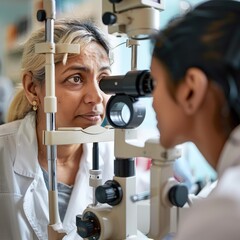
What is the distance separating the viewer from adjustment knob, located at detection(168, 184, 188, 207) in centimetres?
75

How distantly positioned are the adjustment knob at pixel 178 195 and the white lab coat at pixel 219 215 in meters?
0.20

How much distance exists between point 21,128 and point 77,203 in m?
0.31

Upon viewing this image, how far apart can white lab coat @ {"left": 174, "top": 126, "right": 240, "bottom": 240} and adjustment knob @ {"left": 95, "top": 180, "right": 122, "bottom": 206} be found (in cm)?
27

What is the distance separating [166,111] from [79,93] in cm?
53

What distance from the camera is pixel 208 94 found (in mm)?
570

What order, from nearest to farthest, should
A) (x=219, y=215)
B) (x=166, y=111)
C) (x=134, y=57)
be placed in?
(x=219, y=215)
(x=166, y=111)
(x=134, y=57)

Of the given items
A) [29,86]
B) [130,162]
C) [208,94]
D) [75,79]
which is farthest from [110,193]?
[29,86]

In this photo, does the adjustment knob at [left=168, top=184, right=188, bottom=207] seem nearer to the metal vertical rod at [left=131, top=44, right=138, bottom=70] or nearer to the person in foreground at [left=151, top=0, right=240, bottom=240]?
Result: the person in foreground at [left=151, top=0, right=240, bottom=240]

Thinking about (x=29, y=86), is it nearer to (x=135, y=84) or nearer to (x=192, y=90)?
(x=135, y=84)

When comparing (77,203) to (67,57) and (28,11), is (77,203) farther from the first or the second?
(28,11)

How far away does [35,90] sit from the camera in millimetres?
1202

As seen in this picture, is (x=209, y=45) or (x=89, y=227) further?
(x=89, y=227)

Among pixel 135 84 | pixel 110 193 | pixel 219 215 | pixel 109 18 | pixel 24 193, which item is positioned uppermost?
pixel 109 18

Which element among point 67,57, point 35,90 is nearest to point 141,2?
point 67,57
